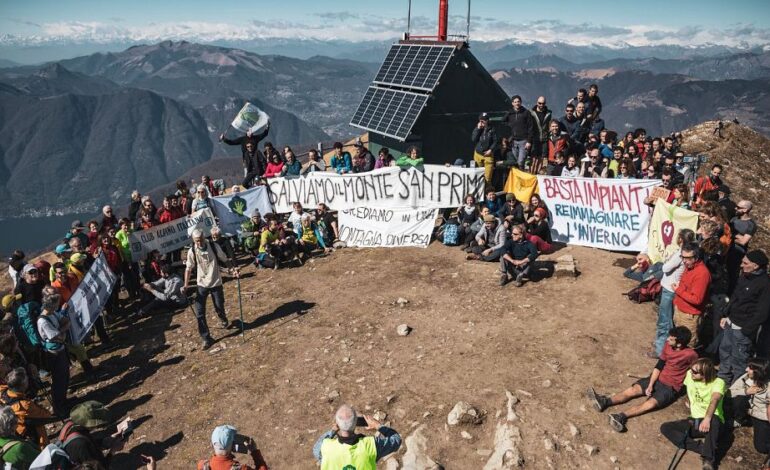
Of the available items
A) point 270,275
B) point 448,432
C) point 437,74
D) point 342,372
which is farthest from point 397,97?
point 448,432

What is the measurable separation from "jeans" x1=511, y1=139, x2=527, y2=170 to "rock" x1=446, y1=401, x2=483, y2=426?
413 inches

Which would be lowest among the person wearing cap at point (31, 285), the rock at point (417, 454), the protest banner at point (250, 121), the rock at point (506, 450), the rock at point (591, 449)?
the rock at point (417, 454)

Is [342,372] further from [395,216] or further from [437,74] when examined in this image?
[437,74]

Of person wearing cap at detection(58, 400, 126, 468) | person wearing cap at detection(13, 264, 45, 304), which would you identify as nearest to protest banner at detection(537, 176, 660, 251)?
person wearing cap at detection(58, 400, 126, 468)

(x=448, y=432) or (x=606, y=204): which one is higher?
(x=606, y=204)

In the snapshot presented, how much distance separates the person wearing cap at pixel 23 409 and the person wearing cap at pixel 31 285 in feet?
9.83

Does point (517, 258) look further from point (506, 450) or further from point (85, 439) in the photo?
point (85, 439)

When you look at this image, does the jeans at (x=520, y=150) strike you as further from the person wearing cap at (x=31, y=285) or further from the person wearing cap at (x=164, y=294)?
the person wearing cap at (x=31, y=285)

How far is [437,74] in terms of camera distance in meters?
21.9

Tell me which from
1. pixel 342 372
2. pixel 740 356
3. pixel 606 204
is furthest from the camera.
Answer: pixel 606 204

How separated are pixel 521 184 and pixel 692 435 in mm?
9654

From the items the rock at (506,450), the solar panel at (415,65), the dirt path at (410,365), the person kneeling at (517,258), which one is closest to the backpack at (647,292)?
the dirt path at (410,365)

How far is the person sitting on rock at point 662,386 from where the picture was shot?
26.2 feet

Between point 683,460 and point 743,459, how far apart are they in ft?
2.85
